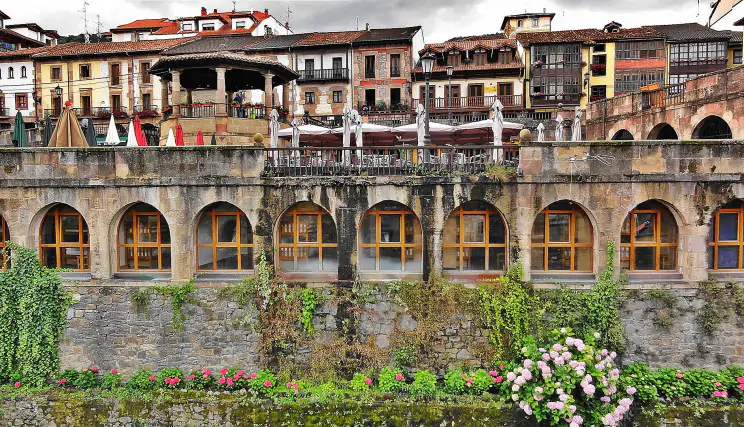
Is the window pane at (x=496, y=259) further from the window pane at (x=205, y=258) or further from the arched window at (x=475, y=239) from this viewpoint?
the window pane at (x=205, y=258)

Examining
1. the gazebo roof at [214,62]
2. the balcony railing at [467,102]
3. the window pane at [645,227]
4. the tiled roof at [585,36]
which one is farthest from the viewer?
the tiled roof at [585,36]

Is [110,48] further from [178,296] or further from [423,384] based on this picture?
[423,384]

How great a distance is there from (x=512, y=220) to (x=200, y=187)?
843cm

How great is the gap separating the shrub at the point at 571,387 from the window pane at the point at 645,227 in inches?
151

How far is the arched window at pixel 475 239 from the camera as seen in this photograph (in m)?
14.9

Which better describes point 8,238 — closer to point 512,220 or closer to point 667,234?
point 512,220

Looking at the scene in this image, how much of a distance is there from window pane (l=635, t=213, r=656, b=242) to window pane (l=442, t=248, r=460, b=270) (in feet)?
16.2

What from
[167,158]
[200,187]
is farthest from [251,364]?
[167,158]

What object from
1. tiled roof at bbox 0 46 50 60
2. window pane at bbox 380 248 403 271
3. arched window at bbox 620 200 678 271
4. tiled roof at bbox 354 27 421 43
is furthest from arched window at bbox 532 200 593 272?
tiled roof at bbox 0 46 50 60

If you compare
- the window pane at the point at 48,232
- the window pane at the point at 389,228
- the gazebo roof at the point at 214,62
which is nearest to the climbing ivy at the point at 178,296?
the window pane at the point at 48,232

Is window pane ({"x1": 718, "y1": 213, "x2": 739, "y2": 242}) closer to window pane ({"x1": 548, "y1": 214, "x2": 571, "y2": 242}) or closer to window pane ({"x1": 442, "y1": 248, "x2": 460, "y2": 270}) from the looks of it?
window pane ({"x1": 548, "y1": 214, "x2": 571, "y2": 242})

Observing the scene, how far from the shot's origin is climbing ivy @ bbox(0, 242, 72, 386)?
14.5 meters

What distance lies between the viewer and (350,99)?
39.8 meters

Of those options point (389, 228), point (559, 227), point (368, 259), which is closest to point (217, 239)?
point (368, 259)
